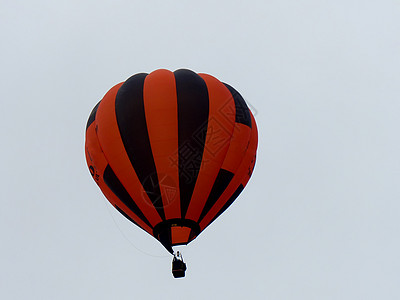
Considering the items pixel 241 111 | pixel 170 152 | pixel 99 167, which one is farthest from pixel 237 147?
pixel 99 167

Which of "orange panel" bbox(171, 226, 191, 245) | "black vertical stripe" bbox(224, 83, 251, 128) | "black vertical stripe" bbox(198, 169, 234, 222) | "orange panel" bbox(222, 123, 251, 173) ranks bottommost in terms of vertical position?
"orange panel" bbox(171, 226, 191, 245)

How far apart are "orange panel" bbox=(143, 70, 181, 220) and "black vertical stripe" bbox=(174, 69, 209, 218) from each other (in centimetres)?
10

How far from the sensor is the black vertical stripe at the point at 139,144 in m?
16.4

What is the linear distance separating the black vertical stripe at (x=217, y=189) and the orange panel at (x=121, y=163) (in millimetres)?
1003

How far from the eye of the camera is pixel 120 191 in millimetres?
16938

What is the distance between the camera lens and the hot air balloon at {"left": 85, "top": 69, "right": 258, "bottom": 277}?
53.9 ft

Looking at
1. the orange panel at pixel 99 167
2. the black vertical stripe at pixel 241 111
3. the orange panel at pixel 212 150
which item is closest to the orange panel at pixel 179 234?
the orange panel at pixel 212 150

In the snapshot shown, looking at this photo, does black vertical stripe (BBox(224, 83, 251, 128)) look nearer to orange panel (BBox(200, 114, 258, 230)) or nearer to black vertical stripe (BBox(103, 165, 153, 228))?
orange panel (BBox(200, 114, 258, 230))

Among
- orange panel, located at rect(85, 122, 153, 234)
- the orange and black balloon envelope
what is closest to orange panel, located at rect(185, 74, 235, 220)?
the orange and black balloon envelope

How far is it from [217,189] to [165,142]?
1518mm

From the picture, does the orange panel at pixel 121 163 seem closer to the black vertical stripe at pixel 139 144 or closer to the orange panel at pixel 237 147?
the black vertical stripe at pixel 139 144

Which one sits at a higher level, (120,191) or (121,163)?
(121,163)

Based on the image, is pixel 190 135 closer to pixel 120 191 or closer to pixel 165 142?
pixel 165 142

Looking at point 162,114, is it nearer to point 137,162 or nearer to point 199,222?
point 137,162
